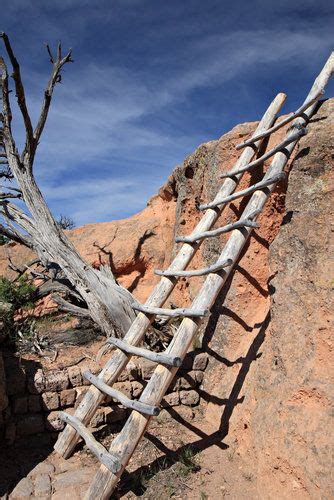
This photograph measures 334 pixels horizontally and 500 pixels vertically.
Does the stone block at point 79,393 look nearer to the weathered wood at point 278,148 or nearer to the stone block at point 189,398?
the stone block at point 189,398

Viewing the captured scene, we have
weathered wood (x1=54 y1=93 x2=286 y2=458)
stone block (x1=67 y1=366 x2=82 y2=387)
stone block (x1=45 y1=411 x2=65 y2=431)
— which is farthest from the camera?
stone block (x1=67 y1=366 x2=82 y2=387)

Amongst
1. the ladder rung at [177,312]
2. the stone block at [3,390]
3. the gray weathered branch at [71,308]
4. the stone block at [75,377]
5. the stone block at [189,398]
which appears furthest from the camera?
the gray weathered branch at [71,308]

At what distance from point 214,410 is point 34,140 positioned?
4737 mm

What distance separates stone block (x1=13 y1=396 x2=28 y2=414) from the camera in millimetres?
4312

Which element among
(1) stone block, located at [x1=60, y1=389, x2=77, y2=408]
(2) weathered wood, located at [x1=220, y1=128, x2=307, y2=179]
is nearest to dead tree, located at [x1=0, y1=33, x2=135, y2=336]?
(1) stone block, located at [x1=60, y1=389, x2=77, y2=408]

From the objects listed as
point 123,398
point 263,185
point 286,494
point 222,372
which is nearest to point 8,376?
point 123,398

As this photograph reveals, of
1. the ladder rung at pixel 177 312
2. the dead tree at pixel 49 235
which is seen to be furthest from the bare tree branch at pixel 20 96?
the ladder rung at pixel 177 312

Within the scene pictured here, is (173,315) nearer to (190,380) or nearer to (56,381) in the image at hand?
(190,380)

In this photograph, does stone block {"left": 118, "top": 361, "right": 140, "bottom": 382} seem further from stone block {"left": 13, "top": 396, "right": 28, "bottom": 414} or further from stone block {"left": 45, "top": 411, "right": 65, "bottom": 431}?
stone block {"left": 13, "top": 396, "right": 28, "bottom": 414}

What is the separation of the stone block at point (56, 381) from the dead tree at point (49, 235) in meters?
1.00

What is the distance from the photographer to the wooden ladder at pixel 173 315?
3.31 metres

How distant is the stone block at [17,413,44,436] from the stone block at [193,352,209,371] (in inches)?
70.6

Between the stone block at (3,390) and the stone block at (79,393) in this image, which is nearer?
the stone block at (3,390)

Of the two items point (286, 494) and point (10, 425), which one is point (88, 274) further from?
point (286, 494)
